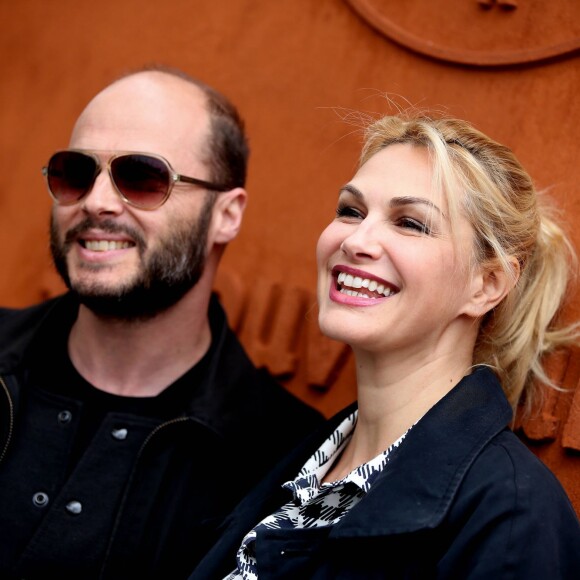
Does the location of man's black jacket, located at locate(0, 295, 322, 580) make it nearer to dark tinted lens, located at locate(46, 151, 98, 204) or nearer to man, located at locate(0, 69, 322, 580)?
man, located at locate(0, 69, 322, 580)

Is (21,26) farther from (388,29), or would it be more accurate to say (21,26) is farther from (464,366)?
(464,366)

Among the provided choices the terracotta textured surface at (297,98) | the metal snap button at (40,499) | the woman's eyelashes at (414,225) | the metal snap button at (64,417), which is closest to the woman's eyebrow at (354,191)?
the woman's eyelashes at (414,225)

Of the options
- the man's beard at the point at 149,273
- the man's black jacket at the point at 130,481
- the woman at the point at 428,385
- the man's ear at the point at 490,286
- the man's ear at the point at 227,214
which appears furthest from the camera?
the man's ear at the point at 227,214

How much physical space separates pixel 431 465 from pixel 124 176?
1.39m

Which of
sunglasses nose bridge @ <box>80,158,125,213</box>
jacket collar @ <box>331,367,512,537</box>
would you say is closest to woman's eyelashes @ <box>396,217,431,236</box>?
jacket collar @ <box>331,367,512,537</box>

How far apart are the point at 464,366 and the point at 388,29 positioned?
1.32 metres

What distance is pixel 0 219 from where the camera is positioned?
3.95 meters

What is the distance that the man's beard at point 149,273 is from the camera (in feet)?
9.00

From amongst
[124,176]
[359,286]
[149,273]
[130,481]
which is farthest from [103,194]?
[359,286]

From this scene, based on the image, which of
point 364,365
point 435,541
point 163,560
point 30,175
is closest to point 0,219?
point 30,175

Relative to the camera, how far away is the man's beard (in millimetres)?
2742

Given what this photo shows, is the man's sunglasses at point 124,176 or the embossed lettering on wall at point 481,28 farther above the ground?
the embossed lettering on wall at point 481,28

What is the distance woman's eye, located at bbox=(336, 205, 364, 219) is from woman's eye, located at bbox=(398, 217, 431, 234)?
0.48 ft

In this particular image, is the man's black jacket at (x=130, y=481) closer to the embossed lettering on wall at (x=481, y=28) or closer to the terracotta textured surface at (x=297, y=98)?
the terracotta textured surface at (x=297, y=98)
